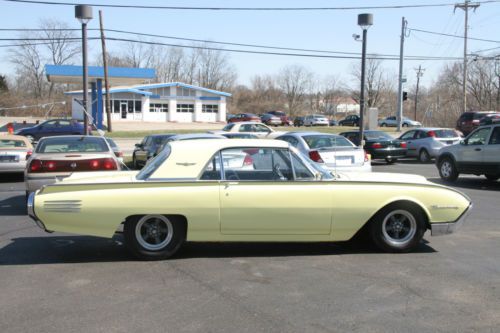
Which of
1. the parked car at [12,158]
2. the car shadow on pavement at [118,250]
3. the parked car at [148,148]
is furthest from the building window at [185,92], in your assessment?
the car shadow on pavement at [118,250]

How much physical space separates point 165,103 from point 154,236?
61.0 meters

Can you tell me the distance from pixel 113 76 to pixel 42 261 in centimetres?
4209

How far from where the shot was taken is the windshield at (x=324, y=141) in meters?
14.4

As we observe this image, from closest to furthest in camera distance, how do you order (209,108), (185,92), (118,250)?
(118,250) < (185,92) < (209,108)

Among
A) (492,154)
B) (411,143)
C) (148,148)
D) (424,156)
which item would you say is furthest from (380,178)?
(411,143)

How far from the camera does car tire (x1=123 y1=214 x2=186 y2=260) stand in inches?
242

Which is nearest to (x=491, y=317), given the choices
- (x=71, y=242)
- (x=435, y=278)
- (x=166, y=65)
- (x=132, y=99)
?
(x=435, y=278)

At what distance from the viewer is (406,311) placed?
458 centimetres

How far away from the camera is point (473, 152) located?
14125 millimetres

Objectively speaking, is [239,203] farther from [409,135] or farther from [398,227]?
[409,135]

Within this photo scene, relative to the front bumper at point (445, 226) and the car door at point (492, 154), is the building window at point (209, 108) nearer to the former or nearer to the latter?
the car door at point (492, 154)

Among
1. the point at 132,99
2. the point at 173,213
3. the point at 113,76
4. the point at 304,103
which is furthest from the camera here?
the point at 304,103

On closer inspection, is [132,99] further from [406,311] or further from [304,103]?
[406,311]

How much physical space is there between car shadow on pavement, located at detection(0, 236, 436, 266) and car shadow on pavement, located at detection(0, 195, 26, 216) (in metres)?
2.76
